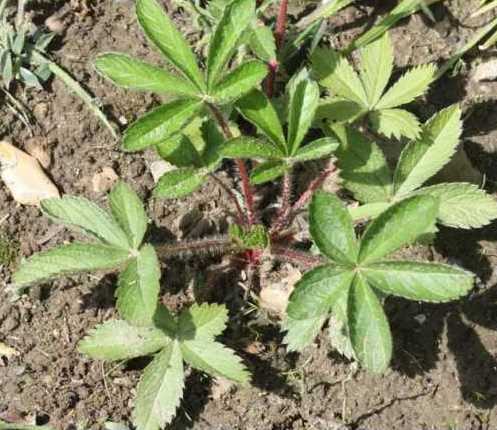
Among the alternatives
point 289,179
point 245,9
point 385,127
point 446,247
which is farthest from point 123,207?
point 446,247

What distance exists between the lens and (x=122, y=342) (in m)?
2.34

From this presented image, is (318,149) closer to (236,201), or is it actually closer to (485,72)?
(236,201)

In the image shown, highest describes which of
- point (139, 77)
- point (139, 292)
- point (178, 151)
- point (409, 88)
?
point (139, 77)

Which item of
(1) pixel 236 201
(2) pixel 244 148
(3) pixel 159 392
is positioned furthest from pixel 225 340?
(2) pixel 244 148

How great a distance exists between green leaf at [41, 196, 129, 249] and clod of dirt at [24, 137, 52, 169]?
41cm

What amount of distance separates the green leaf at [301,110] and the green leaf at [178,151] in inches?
11.7

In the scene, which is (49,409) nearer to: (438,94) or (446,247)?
(446,247)

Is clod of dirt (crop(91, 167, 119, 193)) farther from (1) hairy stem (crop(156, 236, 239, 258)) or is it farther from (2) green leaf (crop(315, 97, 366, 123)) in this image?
(2) green leaf (crop(315, 97, 366, 123))

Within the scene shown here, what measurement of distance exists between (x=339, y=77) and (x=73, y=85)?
3.03 feet

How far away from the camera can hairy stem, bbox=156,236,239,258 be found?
2367 millimetres

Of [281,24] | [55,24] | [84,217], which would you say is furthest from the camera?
[55,24]

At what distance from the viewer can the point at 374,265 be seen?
1961 mm

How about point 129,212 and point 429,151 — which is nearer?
point 129,212

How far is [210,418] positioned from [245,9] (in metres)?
1.30
